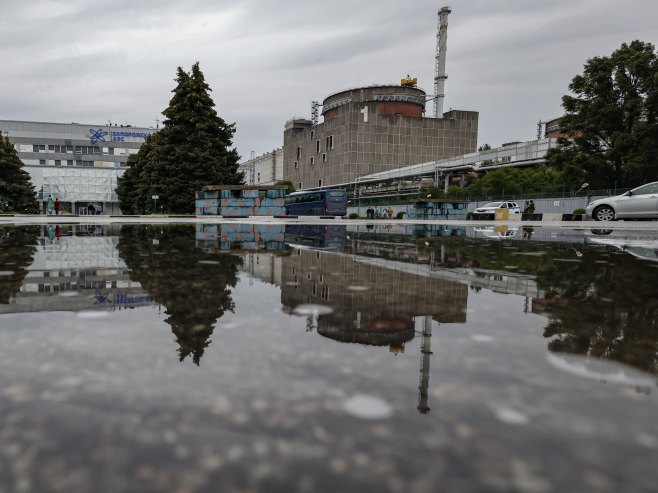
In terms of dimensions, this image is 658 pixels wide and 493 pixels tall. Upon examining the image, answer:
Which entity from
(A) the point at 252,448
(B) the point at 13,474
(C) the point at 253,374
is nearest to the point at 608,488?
(A) the point at 252,448

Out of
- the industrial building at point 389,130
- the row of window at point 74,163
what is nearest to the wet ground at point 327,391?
the industrial building at point 389,130

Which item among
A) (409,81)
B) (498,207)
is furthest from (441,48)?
(498,207)

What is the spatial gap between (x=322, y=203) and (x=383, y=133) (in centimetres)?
4257

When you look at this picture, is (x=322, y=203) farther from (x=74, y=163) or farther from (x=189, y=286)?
(x=74, y=163)

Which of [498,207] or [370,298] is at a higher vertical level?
[498,207]

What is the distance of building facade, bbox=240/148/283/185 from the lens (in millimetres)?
104938

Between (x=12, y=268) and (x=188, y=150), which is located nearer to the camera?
(x=12, y=268)

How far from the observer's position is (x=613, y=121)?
31.1m

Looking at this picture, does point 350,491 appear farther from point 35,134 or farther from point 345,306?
point 35,134

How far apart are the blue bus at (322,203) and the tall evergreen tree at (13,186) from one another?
1029 inches

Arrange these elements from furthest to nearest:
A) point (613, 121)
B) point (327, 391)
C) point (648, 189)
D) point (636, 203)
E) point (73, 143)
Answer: point (73, 143)
point (613, 121)
point (636, 203)
point (648, 189)
point (327, 391)

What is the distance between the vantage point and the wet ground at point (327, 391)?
989 millimetres

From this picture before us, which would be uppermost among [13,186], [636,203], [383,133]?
[383,133]

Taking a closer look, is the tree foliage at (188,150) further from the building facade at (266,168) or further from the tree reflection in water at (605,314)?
the building facade at (266,168)
